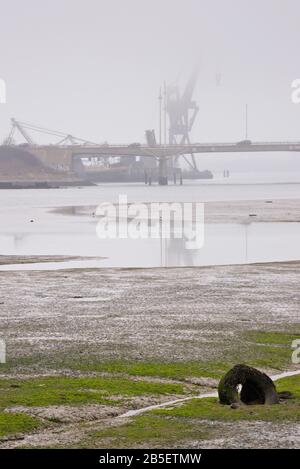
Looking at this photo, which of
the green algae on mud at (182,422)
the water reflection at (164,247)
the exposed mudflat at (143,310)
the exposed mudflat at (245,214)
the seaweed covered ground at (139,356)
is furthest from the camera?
the exposed mudflat at (245,214)

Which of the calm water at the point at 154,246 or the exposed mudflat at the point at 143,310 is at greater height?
the calm water at the point at 154,246

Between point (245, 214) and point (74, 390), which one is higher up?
point (245, 214)

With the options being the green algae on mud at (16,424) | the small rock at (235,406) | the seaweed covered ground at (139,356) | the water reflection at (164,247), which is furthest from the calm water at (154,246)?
the green algae on mud at (16,424)

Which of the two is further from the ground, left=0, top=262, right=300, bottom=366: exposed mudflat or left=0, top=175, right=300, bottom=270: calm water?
left=0, top=175, right=300, bottom=270: calm water

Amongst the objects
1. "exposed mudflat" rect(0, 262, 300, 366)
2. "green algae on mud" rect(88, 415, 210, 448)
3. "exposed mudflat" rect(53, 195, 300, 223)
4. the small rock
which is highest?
"exposed mudflat" rect(53, 195, 300, 223)

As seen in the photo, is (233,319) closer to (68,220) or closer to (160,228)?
(160,228)

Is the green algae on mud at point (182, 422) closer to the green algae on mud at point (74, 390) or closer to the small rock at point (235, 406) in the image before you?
the small rock at point (235, 406)

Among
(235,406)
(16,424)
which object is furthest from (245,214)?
(16,424)

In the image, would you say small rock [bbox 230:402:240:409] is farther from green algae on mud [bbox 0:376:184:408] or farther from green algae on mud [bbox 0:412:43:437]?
green algae on mud [bbox 0:412:43:437]

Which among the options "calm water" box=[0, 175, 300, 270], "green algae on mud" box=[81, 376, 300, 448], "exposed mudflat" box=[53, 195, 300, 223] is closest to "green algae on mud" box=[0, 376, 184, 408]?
"green algae on mud" box=[81, 376, 300, 448]

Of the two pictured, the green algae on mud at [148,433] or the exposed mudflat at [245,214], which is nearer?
the green algae on mud at [148,433]

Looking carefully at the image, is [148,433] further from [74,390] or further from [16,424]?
[74,390]

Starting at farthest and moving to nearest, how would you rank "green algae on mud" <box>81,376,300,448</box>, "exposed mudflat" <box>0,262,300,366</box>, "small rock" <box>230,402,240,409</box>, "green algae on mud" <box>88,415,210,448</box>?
"exposed mudflat" <box>0,262,300,366</box>
"small rock" <box>230,402,240,409</box>
"green algae on mud" <box>81,376,300,448</box>
"green algae on mud" <box>88,415,210,448</box>
